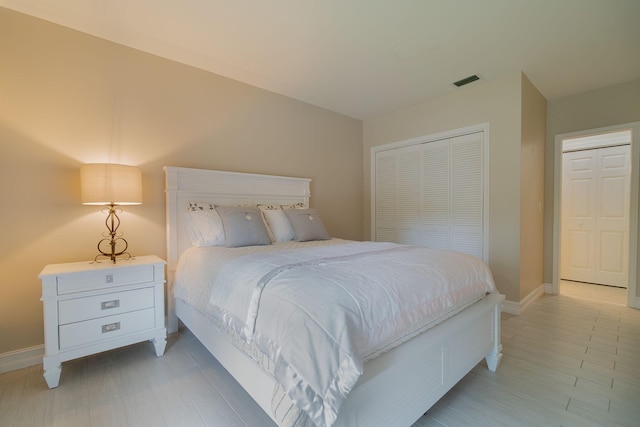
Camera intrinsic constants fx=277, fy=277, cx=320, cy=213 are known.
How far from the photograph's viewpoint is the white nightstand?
1.74 m

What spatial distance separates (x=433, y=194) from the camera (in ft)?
11.9

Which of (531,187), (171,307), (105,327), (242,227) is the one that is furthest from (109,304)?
(531,187)

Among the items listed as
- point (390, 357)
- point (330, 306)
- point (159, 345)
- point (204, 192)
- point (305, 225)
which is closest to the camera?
point (330, 306)

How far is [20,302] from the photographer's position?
1.99 meters

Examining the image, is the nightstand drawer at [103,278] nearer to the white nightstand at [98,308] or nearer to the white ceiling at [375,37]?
the white nightstand at [98,308]

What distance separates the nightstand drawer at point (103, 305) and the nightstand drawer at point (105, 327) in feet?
0.11

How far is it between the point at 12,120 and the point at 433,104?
4039mm

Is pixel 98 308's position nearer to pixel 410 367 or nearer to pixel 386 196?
pixel 410 367

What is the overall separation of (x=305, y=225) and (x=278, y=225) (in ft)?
0.89

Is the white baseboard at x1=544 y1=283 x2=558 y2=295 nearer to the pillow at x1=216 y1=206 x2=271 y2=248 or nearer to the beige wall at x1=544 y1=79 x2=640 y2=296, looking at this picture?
the beige wall at x1=544 y1=79 x2=640 y2=296

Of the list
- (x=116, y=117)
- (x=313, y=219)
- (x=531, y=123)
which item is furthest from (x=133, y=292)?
(x=531, y=123)

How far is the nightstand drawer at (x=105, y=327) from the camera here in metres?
1.79

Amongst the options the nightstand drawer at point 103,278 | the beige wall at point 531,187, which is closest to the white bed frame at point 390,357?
the nightstand drawer at point 103,278

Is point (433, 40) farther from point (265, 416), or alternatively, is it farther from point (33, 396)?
point (33, 396)
